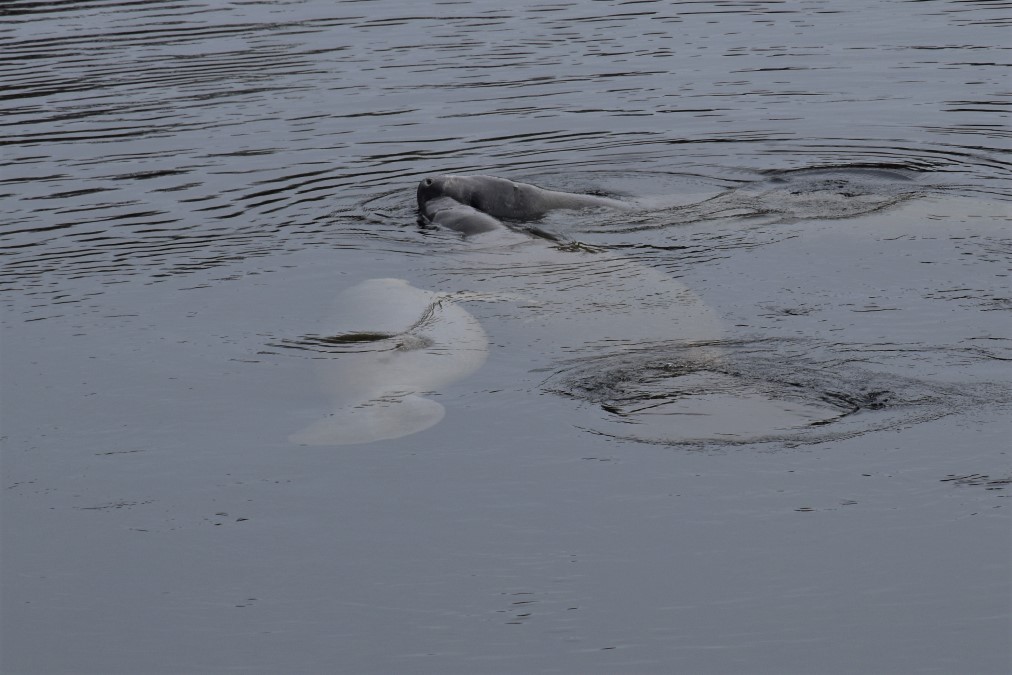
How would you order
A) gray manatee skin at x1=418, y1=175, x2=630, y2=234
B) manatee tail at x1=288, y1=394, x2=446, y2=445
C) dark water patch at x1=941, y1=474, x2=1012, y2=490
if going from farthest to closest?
gray manatee skin at x1=418, y1=175, x2=630, y2=234 < manatee tail at x1=288, y1=394, x2=446, y2=445 < dark water patch at x1=941, y1=474, x2=1012, y2=490

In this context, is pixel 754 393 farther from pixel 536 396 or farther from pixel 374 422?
pixel 374 422

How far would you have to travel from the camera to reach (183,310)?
9.13 m

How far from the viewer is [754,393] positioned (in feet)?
23.7

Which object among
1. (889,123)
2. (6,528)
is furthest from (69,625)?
(889,123)

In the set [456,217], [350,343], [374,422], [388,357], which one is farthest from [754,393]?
[456,217]

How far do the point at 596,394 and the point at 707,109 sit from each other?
8286 mm

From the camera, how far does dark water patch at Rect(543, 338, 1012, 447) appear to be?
22.4 ft

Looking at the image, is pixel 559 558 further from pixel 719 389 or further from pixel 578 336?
pixel 578 336

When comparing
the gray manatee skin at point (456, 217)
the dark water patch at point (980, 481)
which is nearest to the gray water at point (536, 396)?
the dark water patch at point (980, 481)

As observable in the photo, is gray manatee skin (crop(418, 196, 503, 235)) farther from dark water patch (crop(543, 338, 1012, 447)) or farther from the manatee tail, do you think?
the manatee tail

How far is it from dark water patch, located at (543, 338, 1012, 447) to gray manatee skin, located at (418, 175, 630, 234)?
3804 millimetres

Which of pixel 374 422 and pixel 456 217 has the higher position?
pixel 456 217

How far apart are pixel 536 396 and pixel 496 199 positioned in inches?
180

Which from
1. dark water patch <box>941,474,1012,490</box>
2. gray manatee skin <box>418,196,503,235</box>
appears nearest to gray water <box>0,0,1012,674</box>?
dark water patch <box>941,474,1012,490</box>
